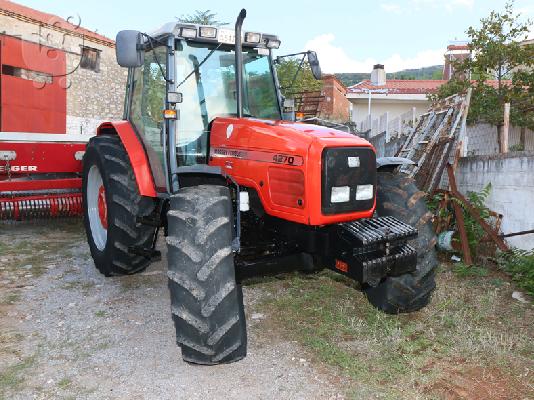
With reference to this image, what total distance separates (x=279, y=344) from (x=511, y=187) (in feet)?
12.7

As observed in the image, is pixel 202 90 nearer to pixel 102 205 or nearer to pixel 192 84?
pixel 192 84

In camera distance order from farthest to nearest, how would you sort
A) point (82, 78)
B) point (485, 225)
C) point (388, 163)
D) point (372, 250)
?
point (82, 78) → point (485, 225) → point (388, 163) → point (372, 250)

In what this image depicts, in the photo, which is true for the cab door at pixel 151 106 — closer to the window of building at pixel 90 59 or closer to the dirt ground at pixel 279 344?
the dirt ground at pixel 279 344

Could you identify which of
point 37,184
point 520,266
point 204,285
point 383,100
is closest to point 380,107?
point 383,100

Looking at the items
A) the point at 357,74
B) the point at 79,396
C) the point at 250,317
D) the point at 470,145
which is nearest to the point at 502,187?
the point at 470,145

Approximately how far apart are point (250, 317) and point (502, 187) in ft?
12.4

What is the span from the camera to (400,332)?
11.3ft

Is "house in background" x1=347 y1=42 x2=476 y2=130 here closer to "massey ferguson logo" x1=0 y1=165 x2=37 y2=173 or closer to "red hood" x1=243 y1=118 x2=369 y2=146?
"massey ferguson logo" x1=0 y1=165 x2=37 y2=173

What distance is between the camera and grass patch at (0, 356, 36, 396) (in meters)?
2.80

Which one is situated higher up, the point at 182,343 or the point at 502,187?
the point at 502,187

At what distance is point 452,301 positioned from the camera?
13.5ft

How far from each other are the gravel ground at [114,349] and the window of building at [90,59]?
15.1 meters

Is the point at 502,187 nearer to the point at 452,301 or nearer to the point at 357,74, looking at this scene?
the point at 452,301

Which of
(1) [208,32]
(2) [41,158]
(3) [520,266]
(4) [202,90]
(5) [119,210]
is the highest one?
(1) [208,32]
